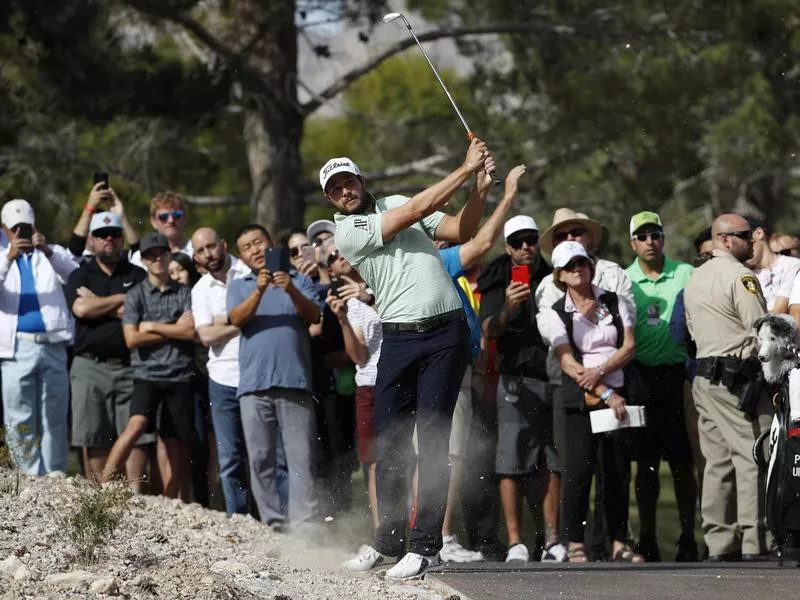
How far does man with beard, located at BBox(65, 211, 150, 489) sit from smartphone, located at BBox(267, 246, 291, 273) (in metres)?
1.63

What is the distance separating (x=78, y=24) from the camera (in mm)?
16047

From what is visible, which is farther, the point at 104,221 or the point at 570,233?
the point at 104,221

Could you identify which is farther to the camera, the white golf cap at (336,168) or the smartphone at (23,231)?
the smartphone at (23,231)

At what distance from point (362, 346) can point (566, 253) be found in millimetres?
1524

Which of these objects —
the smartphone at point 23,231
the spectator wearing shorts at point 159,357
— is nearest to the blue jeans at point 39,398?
the spectator wearing shorts at point 159,357

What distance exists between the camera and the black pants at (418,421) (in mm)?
7883

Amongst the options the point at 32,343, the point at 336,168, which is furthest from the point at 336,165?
the point at 32,343

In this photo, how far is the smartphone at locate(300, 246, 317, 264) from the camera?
10930 millimetres

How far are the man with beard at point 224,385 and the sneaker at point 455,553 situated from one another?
1867 millimetres

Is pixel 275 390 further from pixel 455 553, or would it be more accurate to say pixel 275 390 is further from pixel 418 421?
pixel 418 421

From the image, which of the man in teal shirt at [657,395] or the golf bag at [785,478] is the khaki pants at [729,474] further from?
the golf bag at [785,478]

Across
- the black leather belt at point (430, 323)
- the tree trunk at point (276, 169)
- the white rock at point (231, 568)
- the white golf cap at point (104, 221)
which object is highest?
the tree trunk at point (276, 169)

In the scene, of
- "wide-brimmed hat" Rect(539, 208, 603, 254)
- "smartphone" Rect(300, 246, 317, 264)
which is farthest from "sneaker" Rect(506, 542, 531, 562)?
"smartphone" Rect(300, 246, 317, 264)

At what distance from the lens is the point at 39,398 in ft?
36.4
